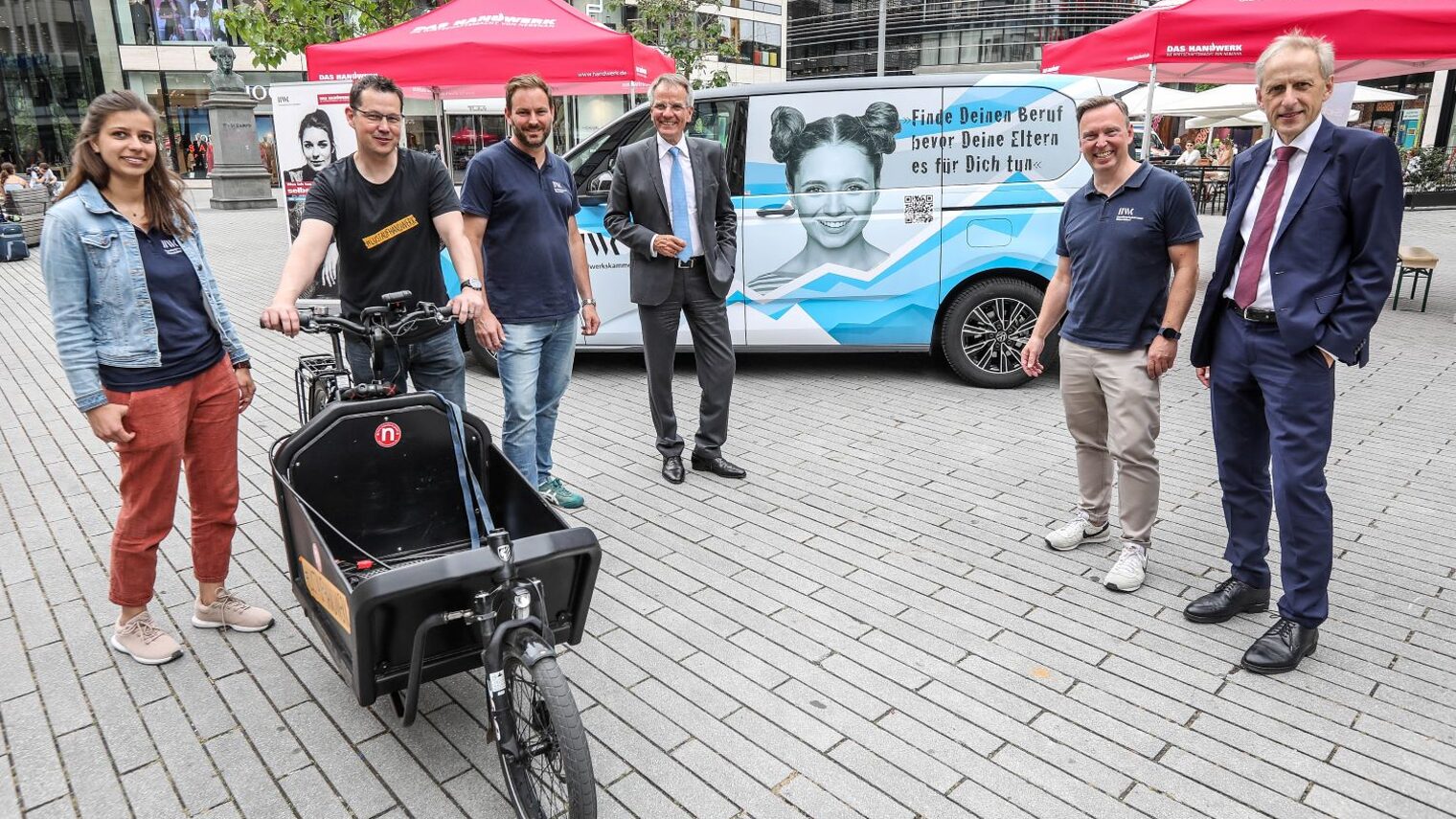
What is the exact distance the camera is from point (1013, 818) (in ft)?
8.49

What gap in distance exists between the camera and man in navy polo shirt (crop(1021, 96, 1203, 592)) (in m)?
3.62

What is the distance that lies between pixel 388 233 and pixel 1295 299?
123 inches

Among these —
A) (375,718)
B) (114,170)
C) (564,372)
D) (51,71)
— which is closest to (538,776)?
(375,718)

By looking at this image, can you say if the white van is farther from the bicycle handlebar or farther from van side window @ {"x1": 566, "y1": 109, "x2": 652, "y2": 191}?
the bicycle handlebar

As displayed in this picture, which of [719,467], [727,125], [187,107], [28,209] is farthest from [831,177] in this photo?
[187,107]

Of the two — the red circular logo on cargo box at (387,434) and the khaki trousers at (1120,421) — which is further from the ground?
the red circular logo on cargo box at (387,434)

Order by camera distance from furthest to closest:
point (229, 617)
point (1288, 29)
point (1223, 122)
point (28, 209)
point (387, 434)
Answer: point (1223, 122)
point (28, 209)
point (1288, 29)
point (229, 617)
point (387, 434)

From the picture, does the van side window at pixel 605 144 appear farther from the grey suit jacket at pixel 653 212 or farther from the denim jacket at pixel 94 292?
the denim jacket at pixel 94 292

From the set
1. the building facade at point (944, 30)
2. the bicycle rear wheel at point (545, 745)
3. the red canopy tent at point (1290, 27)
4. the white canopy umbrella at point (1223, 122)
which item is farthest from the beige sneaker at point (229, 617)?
the building facade at point (944, 30)

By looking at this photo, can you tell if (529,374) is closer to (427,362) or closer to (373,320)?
(427,362)

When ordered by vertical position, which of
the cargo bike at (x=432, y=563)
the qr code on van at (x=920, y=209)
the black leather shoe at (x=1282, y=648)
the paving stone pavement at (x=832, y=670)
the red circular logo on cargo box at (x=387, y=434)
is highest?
the qr code on van at (x=920, y=209)

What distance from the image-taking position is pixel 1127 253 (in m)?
3.67

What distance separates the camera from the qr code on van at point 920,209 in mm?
6539

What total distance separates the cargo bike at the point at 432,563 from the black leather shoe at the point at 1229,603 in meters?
2.30
